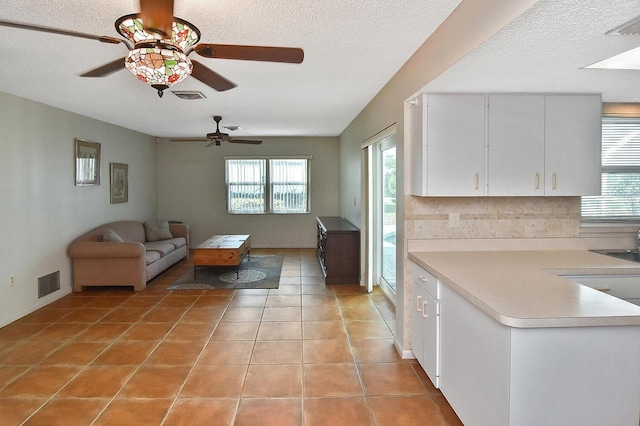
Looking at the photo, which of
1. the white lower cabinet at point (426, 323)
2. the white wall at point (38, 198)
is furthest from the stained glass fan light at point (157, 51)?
the white wall at point (38, 198)

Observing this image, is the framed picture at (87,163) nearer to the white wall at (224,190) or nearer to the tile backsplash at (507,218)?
the white wall at (224,190)

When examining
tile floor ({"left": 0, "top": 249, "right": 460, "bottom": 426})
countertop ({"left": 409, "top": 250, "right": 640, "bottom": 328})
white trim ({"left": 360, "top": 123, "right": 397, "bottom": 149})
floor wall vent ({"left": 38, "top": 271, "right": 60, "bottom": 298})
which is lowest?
tile floor ({"left": 0, "top": 249, "right": 460, "bottom": 426})

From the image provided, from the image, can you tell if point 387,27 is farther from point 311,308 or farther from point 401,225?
point 311,308

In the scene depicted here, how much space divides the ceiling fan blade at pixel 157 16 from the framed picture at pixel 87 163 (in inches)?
185

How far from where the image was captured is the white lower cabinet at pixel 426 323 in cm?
266

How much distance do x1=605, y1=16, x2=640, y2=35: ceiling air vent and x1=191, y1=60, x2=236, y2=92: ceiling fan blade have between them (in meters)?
2.00

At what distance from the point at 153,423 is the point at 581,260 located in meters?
3.02

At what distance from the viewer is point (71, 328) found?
13.5ft

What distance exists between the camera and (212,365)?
3.28 m

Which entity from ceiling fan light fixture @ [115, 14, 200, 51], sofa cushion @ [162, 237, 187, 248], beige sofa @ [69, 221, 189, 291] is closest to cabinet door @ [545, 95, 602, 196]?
ceiling fan light fixture @ [115, 14, 200, 51]

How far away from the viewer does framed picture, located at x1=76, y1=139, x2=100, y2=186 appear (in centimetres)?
562

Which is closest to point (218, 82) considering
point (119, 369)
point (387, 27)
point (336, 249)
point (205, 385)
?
point (387, 27)

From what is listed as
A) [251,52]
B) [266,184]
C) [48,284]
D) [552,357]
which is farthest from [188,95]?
[266,184]

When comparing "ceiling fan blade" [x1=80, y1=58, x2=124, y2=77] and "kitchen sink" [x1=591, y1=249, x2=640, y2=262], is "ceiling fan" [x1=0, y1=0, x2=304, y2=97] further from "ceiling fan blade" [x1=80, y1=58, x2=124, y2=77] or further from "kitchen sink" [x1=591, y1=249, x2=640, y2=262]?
"kitchen sink" [x1=591, y1=249, x2=640, y2=262]
